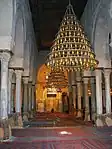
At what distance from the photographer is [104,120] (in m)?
11.2

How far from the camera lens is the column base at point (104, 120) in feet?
35.7

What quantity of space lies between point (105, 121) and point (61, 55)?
4.48 m

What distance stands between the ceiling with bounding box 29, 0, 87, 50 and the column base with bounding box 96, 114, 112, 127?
5837 mm

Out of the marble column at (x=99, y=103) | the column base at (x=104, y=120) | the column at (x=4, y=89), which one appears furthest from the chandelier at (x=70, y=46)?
the column base at (x=104, y=120)

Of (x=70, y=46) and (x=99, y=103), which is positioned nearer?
(x=70, y=46)

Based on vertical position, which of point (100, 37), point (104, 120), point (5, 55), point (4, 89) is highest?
point (100, 37)

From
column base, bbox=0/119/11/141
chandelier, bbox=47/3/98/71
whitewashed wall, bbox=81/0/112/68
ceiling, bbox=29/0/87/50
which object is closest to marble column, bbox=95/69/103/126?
whitewashed wall, bbox=81/0/112/68

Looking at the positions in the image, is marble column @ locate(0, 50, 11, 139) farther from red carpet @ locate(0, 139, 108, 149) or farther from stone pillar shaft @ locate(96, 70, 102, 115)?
stone pillar shaft @ locate(96, 70, 102, 115)

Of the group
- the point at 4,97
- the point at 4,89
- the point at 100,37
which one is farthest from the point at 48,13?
the point at 4,97

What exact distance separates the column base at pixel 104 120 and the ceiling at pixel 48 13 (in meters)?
5.84

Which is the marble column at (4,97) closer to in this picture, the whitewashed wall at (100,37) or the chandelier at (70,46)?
the chandelier at (70,46)

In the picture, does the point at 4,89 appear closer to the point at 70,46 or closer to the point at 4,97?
the point at 4,97

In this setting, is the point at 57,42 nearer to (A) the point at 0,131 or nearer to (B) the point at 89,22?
(A) the point at 0,131

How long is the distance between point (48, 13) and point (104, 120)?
270 inches
